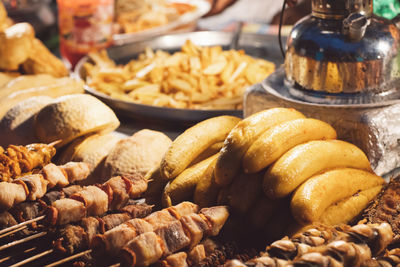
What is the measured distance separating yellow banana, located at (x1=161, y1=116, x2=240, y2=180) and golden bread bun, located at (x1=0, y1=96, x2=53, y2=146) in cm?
92

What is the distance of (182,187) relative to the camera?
6.22ft

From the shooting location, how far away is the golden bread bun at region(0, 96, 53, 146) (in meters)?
2.51

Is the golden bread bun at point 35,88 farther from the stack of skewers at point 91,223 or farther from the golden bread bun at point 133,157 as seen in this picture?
the golden bread bun at point 133,157

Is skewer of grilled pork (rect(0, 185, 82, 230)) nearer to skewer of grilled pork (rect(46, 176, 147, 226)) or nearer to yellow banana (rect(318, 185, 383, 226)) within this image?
skewer of grilled pork (rect(46, 176, 147, 226))

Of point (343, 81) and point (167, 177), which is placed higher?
point (343, 81)

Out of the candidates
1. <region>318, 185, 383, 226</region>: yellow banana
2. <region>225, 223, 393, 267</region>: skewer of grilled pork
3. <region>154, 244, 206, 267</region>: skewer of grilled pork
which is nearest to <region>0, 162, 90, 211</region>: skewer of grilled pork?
<region>154, 244, 206, 267</region>: skewer of grilled pork

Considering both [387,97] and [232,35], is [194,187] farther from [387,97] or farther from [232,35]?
[232,35]

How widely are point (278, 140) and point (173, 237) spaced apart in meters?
0.51

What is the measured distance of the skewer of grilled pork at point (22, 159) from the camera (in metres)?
2.11

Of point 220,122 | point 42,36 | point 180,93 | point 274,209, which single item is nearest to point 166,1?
point 42,36

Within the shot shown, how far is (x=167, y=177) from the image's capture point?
1.92 m

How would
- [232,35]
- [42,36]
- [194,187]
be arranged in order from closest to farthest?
1. [194,187]
2. [232,35]
3. [42,36]

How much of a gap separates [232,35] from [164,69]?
1.03 metres

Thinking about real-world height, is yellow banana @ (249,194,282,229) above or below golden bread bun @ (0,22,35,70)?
below
